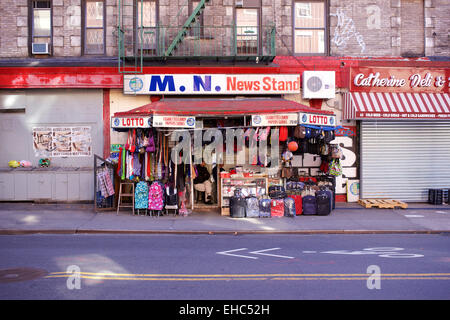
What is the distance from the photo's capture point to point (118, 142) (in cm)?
1568

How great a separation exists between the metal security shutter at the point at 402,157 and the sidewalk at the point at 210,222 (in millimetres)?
1461

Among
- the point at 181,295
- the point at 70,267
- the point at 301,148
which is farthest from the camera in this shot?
the point at 301,148

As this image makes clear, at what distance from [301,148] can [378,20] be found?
20.4 ft

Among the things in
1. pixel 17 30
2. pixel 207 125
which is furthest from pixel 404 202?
pixel 17 30

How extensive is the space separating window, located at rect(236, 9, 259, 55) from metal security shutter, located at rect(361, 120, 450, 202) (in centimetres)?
506

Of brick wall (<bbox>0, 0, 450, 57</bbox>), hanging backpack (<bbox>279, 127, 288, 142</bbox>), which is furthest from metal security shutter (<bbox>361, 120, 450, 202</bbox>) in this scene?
hanging backpack (<bbox>279, 127, 288, 142</bbox>)

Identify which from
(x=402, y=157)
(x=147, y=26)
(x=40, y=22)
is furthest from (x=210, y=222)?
(x=40, y=22)

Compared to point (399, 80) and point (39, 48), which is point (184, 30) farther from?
point (399, 80)

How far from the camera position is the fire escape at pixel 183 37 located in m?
15.3

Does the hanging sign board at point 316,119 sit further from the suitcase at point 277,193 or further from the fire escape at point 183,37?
the fire escape at point 183,37

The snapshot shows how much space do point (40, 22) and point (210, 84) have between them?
6.84 meters

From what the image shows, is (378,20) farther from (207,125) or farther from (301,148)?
(207,125)

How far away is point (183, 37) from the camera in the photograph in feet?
50.8

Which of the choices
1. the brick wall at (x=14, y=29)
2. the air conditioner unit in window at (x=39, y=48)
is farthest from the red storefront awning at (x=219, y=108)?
the brick wall at (x=14, y=29)
